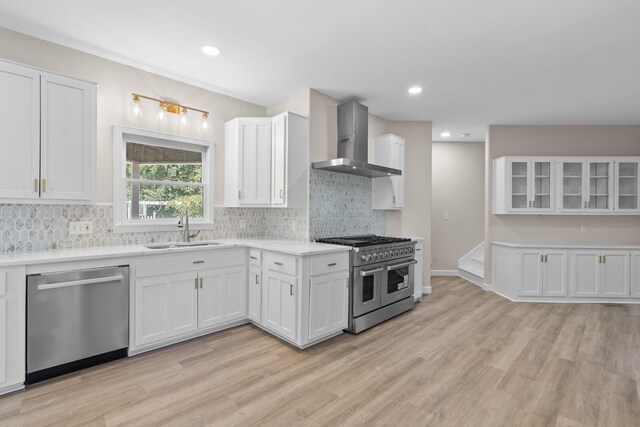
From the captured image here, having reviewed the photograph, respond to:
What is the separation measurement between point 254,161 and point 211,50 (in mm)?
1238

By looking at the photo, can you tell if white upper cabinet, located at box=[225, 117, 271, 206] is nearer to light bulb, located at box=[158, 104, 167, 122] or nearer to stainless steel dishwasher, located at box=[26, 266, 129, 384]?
light bulb, located at box=[158, 104, 167, 122]

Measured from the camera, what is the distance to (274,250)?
10.1 ft

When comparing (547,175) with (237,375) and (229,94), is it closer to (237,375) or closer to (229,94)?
(229,94)

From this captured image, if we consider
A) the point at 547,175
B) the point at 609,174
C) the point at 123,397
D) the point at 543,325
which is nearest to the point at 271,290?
the point at 123,397

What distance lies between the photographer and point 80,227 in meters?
2.90

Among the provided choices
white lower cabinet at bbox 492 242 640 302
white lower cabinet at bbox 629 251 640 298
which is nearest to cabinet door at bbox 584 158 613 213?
white lower cabinet at bbox 492 242 640 302

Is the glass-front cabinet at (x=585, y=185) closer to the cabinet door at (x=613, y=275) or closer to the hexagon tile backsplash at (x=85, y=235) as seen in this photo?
the cabinet door at (x=613, y=275)

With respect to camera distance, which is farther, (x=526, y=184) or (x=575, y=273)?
(x=526, y=184)

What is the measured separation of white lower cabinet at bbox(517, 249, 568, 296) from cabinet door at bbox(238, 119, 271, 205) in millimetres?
3995

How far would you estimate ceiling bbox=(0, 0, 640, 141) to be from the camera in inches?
91.0

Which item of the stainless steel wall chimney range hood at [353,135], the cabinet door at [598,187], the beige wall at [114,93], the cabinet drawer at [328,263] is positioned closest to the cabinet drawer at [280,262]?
the cabinet drawer at [328,263]

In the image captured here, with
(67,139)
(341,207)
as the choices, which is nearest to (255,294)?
(341,207)

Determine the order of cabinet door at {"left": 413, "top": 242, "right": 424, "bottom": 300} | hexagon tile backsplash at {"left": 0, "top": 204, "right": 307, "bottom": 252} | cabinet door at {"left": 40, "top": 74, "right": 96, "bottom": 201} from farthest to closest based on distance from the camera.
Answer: cabinet door at {"left": 413, "top": 242, "right": 424, "bottom": 300} → hexagon tile backsplash at {"left": 0, "top": 204, "right": 307, "bottom": 252} → cabinet door at {"left": 40, "top": 74, "right": 96, "bottom": 201}

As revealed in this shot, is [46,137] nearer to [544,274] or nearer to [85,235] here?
[85,235]
